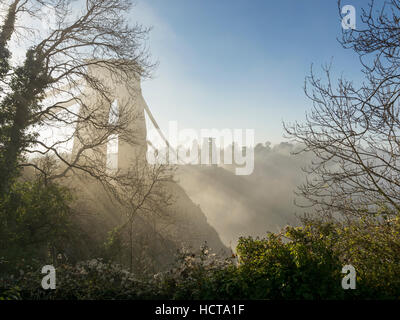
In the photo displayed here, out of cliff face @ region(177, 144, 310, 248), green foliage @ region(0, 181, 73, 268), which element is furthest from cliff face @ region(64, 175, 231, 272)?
cliff face @ region(177, 144, 310, 248)

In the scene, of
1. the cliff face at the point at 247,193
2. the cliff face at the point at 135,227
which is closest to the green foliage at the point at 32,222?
the cliff face at the point at 135,227

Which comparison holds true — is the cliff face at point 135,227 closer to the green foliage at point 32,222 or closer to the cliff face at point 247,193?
the green foliage at point 32,222

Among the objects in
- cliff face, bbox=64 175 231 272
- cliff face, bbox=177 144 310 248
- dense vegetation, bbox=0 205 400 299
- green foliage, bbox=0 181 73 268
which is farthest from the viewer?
cliff face, bbox=177 144 310 248

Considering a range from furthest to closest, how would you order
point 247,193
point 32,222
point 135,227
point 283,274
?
1. point 247,193
2. point 135,227
3. point 32,222
4. point 283,274

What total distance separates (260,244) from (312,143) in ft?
7.97

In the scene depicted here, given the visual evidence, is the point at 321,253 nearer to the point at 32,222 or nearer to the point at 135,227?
the point at 32,222

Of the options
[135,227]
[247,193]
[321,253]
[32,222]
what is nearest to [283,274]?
[321,253]

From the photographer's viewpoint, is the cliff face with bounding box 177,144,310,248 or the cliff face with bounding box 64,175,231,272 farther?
the cliff face with bounding box 177,144,310,248

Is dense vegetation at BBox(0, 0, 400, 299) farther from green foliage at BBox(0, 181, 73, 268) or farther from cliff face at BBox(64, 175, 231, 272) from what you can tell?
cliff face at BBox(64, 175, 231, 272)

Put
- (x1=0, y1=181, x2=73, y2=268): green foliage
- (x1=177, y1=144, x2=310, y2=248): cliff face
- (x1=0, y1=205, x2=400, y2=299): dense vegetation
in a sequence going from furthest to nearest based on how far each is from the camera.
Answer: (x1=177, y1=144, x2=310, y2=248): cliff face < (x1=0, y1=181, x2=73, y2=268): green foliage < (x1=0, y1=205, x2=400, y2=299): dense vegetation

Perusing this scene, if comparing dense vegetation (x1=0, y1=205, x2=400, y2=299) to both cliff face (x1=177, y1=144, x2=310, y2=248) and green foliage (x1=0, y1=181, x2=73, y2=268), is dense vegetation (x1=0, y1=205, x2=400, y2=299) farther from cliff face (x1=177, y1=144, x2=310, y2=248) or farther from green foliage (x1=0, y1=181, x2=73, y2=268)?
cliff face (x1=177, y1=144, x2=310, y2=248)

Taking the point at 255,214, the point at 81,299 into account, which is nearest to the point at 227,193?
the point at 255,214
